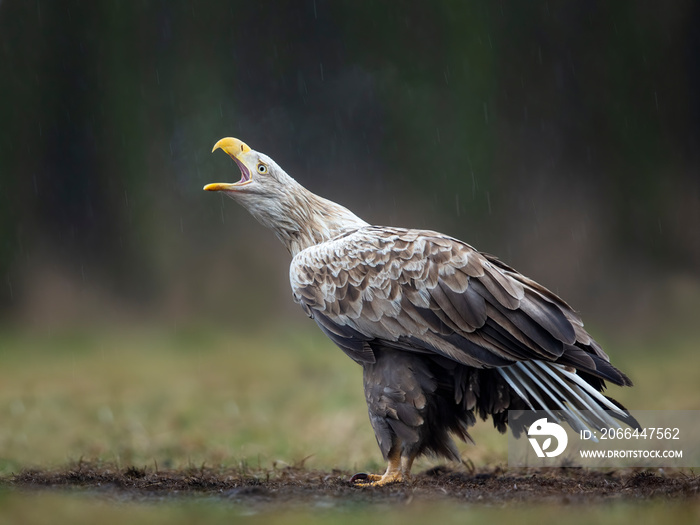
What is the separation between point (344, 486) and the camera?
4.70m

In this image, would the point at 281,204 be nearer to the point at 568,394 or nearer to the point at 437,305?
the point at 437,305

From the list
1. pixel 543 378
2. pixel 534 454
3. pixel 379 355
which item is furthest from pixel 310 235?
pixel 534 454

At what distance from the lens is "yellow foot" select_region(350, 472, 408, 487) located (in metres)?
4.76

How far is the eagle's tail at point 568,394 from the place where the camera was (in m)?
4.54

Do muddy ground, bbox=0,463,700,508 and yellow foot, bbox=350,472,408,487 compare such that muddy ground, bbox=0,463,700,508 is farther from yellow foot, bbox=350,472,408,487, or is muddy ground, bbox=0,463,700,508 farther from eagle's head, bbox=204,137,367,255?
eagle's head, bbox=204,137,367,255

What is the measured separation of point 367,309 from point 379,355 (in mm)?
314

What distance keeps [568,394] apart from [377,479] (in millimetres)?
1377

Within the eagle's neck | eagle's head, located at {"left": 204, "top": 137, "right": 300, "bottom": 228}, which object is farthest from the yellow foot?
eagle's head, located at {"left": 204, "top": 137, "right": 300, "bottom": 228}

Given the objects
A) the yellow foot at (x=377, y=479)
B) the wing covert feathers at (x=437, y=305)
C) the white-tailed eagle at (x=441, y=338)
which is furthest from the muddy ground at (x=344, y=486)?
the wing covert feathers at (x=437, y=305)

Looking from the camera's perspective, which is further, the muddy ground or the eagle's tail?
the eagle's tail

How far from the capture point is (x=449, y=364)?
4730 millimetres

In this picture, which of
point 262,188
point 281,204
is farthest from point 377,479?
point 262,188

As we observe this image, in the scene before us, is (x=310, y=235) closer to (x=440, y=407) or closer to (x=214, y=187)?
(x=214, y=187)

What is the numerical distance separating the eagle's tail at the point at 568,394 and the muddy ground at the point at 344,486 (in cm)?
41
